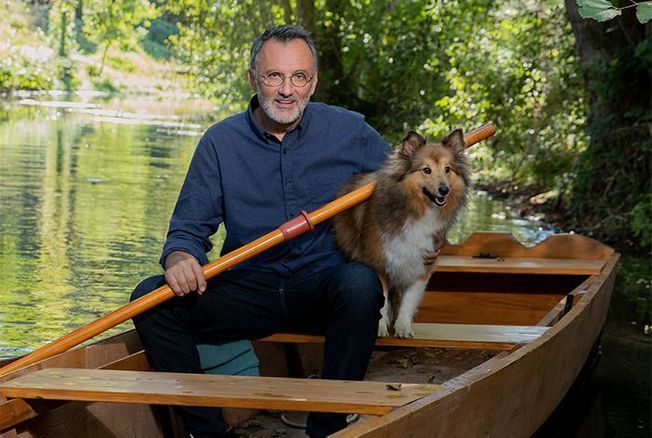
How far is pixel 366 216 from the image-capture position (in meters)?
5.20

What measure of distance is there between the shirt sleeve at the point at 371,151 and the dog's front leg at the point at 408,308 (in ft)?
1.74

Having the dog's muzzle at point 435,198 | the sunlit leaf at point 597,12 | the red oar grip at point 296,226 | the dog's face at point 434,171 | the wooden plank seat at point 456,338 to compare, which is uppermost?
the sunlit leaf at point 597,12

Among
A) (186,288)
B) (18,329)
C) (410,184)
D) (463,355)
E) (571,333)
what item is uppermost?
(410,184)

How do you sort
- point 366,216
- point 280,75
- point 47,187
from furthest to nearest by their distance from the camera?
point 47,187, point 366,216, point 280,75

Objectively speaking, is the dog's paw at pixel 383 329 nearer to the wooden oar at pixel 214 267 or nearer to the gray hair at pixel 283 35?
the wooden oar at pixel 214 267

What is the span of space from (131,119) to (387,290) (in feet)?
92.6

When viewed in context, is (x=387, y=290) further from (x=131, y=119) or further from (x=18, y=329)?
(x=131, y=119)

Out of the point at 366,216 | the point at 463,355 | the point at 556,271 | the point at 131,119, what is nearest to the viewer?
the point at 366,216

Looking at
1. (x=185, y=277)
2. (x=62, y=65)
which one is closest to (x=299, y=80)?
(x=185, y=277)

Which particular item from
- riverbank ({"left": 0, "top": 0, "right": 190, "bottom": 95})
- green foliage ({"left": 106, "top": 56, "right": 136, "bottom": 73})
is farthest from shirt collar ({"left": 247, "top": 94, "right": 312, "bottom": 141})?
green foliage ({"left": 106, "top": 56, "right": 136, "bottom": 73})

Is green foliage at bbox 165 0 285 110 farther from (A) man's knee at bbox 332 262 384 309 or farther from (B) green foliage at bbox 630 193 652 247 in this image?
(A) man's knee at bbox 332 262 384 309

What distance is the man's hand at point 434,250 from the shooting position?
521 centimetres

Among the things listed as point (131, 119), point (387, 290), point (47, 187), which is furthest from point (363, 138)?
point (131, 119)

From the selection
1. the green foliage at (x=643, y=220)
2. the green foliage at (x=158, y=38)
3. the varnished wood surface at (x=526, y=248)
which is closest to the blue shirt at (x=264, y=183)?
the varnished wood surface at (x=526, y=248)
